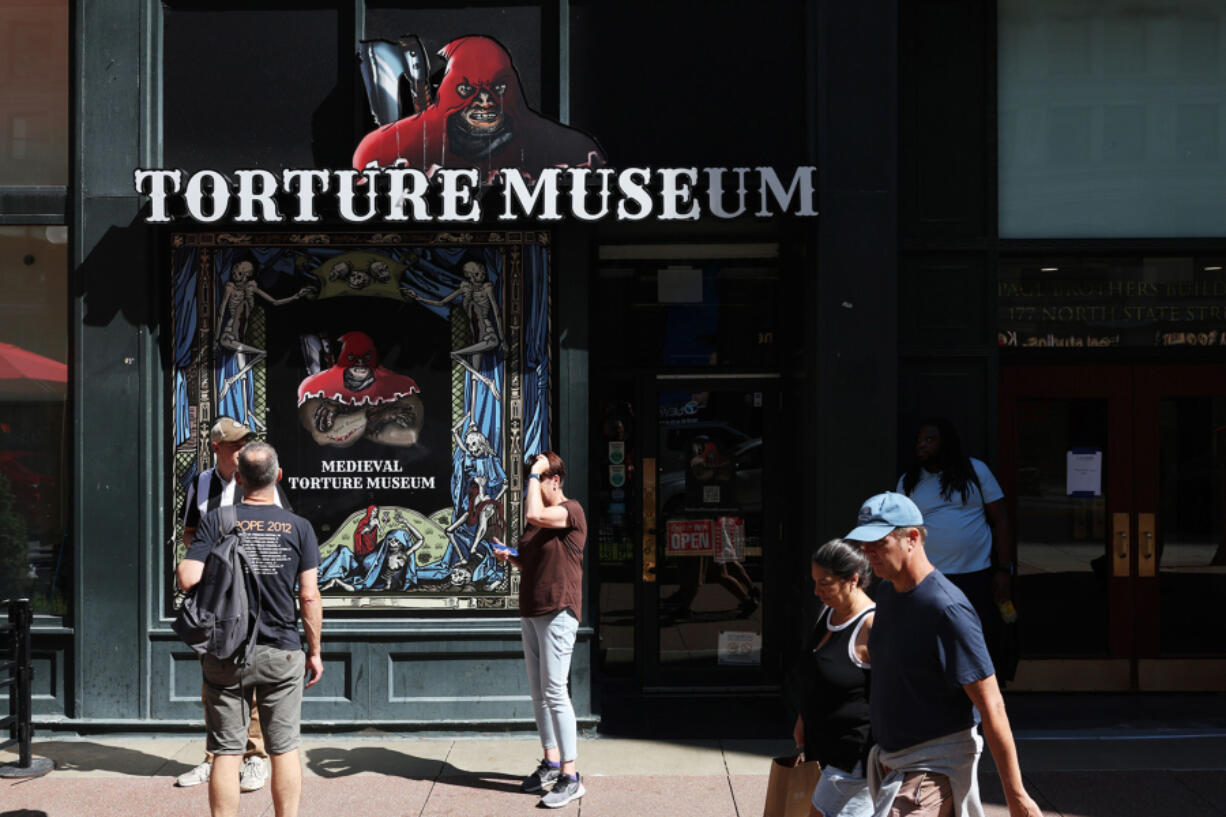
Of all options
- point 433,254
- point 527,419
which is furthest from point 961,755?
point 433,254

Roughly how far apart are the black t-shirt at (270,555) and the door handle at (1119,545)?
5832 mm

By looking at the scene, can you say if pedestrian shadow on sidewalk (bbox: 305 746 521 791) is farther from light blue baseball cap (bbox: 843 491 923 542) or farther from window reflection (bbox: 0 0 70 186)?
window reflection (bbox: 0 0 70 186)

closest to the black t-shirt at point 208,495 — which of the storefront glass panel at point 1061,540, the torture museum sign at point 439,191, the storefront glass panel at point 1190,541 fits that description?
Result: the torture museum sign at point 439,191

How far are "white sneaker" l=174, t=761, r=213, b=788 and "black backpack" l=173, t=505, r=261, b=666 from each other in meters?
1.82

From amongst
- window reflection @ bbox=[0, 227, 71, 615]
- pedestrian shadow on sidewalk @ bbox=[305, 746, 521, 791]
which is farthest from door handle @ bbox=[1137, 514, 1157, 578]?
window reflection @ bbox=[0, 227, 71, 615]

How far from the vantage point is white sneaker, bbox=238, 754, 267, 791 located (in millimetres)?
6453

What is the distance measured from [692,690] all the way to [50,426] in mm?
4838

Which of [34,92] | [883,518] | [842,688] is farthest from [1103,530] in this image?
[34,92]

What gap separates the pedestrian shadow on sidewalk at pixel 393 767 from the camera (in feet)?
21.6

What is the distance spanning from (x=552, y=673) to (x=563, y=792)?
2.10 ft

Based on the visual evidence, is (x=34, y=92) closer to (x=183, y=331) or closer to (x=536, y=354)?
(x=183, y=331)

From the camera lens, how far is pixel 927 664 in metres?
3.58

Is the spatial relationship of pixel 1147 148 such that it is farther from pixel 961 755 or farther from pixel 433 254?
pixel 961 755

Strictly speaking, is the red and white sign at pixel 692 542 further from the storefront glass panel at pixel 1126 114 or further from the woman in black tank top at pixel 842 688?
the woman in black tank top at pixel 842 688
